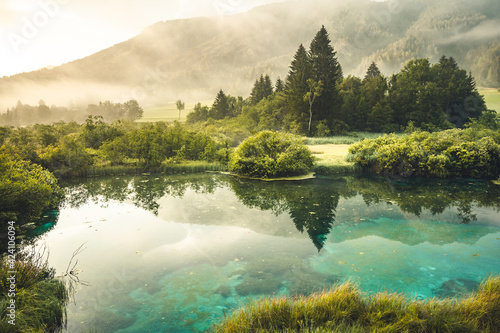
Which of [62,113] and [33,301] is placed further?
[62,113]

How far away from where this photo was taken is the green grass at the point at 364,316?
456 cm

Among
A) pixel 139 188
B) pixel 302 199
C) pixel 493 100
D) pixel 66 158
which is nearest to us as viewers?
pixel 302 199

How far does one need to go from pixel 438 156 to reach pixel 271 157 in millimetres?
11393

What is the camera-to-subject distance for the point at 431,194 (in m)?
15.0

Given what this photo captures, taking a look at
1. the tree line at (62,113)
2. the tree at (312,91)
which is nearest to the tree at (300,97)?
the tree at (312,91)

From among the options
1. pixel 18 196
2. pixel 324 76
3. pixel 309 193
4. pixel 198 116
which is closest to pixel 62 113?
pixel 198 116

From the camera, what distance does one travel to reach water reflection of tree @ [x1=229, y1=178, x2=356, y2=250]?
10.8 m

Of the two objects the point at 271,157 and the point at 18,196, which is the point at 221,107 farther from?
the point at 18,196

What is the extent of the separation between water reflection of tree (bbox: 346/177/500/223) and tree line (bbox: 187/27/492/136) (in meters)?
26.4

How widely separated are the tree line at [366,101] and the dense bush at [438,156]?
76.3ft

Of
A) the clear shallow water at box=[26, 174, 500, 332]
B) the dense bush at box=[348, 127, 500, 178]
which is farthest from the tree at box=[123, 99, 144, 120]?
the dense bush at box=[348, 127, 500, 178]

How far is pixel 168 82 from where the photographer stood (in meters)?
191

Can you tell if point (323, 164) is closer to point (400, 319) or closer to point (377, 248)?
point (377, 248)

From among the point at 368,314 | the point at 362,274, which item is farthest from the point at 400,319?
the point at 362,274
